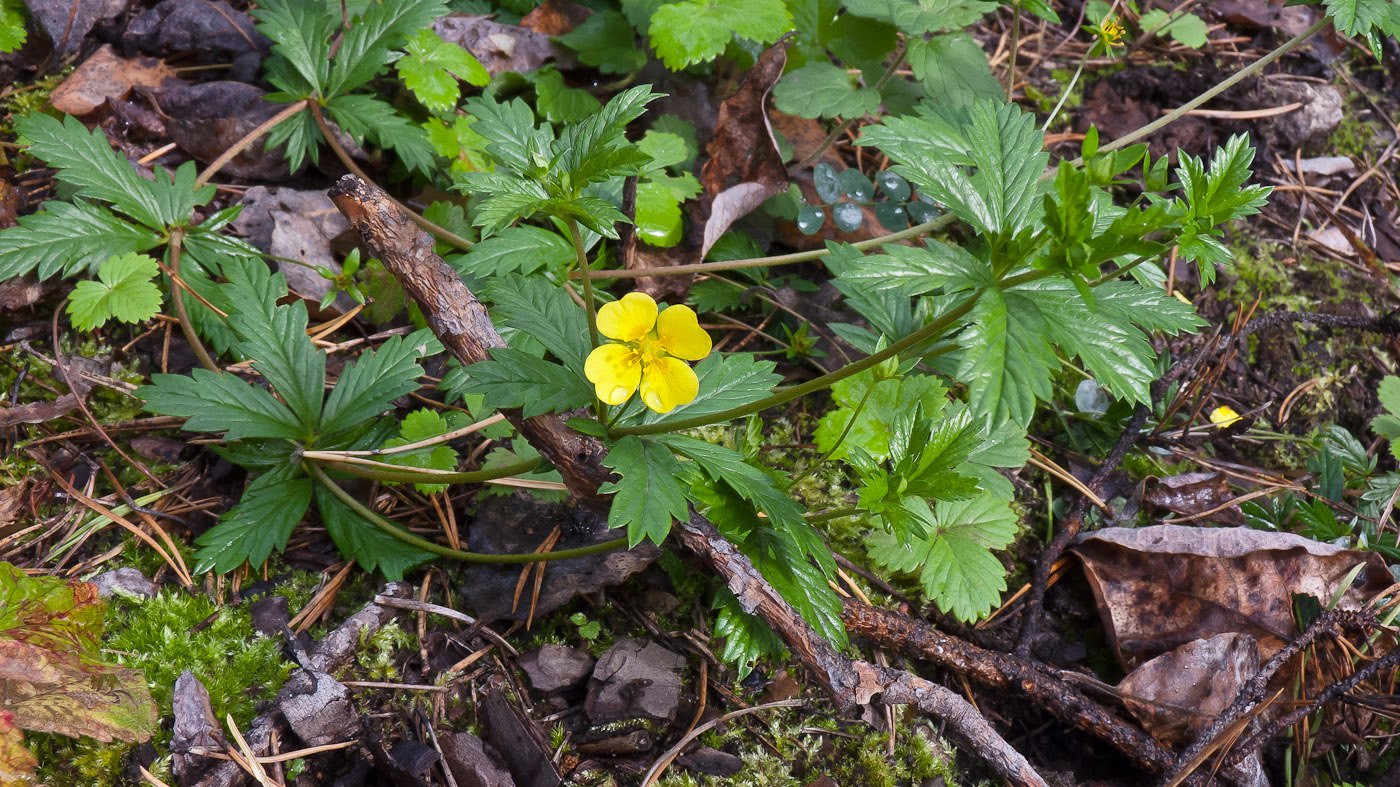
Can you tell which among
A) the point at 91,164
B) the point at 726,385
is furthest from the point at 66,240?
the point at 726,385

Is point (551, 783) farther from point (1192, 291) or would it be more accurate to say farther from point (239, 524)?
point (1192, 291)

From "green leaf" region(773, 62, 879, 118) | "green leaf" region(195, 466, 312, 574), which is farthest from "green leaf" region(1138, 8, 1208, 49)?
"green leaf" region(195, 466, 312, 574)

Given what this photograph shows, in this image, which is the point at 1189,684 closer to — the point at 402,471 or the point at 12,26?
the point at 402,471

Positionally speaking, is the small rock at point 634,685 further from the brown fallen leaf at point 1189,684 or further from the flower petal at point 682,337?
the brown fallen leaf at point 1189,684

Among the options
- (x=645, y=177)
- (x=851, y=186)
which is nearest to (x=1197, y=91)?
(x=851, y=186)

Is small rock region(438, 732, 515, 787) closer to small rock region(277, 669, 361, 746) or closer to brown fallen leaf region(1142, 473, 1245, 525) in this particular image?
small rock region(277, 669, 361, 746)

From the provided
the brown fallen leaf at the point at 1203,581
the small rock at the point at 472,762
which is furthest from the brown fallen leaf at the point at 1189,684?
the small rock at the point at 472,762

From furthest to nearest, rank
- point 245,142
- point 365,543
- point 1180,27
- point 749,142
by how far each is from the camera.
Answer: point 1180,27 < point 749,142 < point 245,142 < point 365,543
